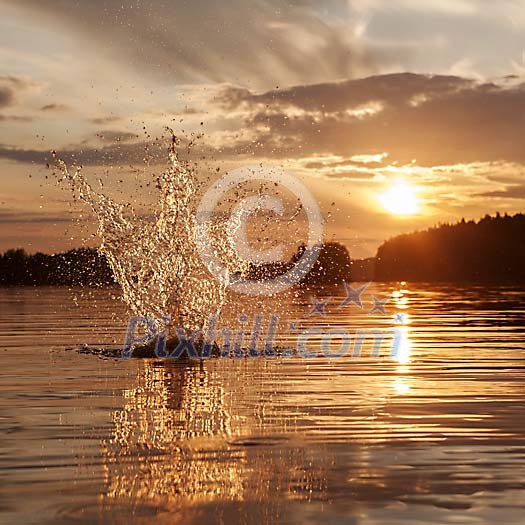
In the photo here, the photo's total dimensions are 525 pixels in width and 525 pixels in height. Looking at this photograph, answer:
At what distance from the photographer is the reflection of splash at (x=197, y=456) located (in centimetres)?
1146

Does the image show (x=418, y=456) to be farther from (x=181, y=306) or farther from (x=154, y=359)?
(x=181, y=306)

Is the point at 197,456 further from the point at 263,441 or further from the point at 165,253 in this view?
the point at 165,253

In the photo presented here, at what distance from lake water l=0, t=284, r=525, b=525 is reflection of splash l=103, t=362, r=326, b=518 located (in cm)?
3

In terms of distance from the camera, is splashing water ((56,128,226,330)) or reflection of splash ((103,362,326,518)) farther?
splashing water ((56,128,226,330))

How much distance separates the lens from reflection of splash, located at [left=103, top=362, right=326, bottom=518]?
1146 centimetres

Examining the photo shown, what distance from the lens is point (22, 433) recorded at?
51.3 ft

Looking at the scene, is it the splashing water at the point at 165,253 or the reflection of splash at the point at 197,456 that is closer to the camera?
the reflection of splash at the point at 197,456

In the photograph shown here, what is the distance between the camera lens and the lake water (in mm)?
10781

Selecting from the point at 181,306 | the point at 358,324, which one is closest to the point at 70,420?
the point at 181,306

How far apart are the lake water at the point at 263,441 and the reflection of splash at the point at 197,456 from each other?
3 cm

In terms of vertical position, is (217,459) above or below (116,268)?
below

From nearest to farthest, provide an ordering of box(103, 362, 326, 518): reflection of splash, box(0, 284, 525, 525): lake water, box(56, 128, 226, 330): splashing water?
box(0, 284, 525, 525): lake water → box(103, 362, 326, 518): reflection of splash → box(56, 128, 226, 330): splashing water

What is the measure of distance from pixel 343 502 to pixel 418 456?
2.82m

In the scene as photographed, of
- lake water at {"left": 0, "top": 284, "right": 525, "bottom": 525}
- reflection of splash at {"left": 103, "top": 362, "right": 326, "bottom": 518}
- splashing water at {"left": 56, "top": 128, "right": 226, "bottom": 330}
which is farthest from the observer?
splashing water at {"left": 56, "top": 128, "right": 226, "bottom": 330}
